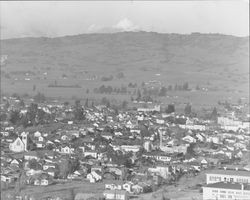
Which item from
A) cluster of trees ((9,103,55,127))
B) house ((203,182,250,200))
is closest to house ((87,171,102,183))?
house ((203,182,250,200))

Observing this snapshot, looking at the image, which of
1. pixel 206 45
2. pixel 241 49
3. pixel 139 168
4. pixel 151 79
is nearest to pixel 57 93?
pixel 151 79

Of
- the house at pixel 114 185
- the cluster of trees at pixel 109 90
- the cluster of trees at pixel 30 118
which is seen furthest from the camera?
the cluster of trees at pixel 109 90

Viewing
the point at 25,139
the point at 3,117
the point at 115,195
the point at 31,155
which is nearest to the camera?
the point at 115,195

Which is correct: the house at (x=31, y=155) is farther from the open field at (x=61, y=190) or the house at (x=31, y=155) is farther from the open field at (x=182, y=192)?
the open field at (x=182, y=192)

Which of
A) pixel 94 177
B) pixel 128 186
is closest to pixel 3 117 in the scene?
pixel 94 177

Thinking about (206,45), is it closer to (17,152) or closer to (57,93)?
(57,93)

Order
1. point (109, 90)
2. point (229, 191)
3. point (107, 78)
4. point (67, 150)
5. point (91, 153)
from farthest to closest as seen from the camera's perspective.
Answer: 1. point (107, 78)
2. point (109, 90)
3. point (67, 150)
4. point (91, 153)
5. point (229, 191)

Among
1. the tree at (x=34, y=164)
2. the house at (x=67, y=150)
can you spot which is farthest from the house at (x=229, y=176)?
the house at (x=67, y=150)

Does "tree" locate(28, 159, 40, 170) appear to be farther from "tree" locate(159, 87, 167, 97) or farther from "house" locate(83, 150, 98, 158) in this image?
"tree" locate(159, 87, 167, 97)

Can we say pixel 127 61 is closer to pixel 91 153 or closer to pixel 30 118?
pixel 30 118
